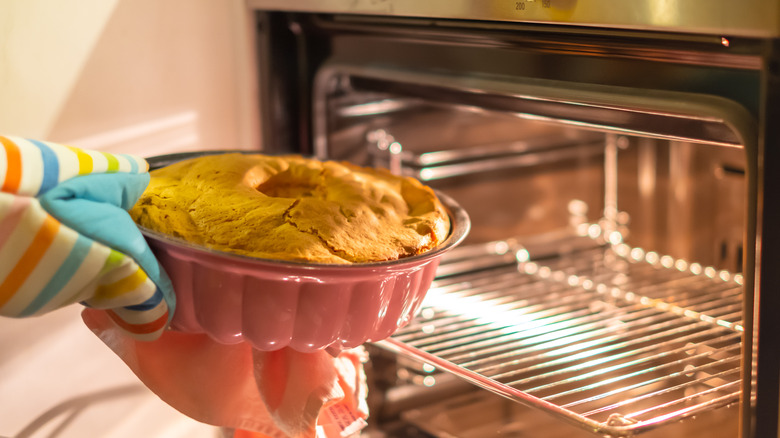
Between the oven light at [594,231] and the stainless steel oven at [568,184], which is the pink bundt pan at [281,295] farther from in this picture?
the oven light at [594,231]

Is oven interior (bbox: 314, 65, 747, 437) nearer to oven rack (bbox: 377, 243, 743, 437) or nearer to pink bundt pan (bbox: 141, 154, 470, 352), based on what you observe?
oven rack (bbox: 377, 243, 743, 437)

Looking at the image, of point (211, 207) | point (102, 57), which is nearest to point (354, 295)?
point (211, 207)

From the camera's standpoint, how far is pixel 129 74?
2.88 feet

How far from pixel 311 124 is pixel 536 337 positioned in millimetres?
417

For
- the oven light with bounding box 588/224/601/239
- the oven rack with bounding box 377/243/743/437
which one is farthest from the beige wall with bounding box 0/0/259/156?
the oven light with bounding box 588/224/601/239

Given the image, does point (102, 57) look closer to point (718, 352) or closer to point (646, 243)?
point (718, 352)

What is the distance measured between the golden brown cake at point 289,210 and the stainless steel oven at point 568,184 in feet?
0.58

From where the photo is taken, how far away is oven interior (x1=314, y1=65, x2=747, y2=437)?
822 mm

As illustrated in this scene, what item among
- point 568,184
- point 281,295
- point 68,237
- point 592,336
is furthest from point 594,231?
point 68,237

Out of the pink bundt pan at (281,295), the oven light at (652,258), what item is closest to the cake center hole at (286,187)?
the pink bundt pan at (281,295)

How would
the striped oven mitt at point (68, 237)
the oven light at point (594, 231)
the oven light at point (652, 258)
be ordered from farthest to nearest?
the oven light at point (594, 231) → the oven light at point (652, 258) → the striped oven mitt at point (68, 237)

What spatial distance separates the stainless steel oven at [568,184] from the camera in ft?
1.91

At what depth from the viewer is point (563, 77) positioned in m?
0.74

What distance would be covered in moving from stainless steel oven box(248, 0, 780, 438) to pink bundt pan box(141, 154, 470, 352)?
18cm
